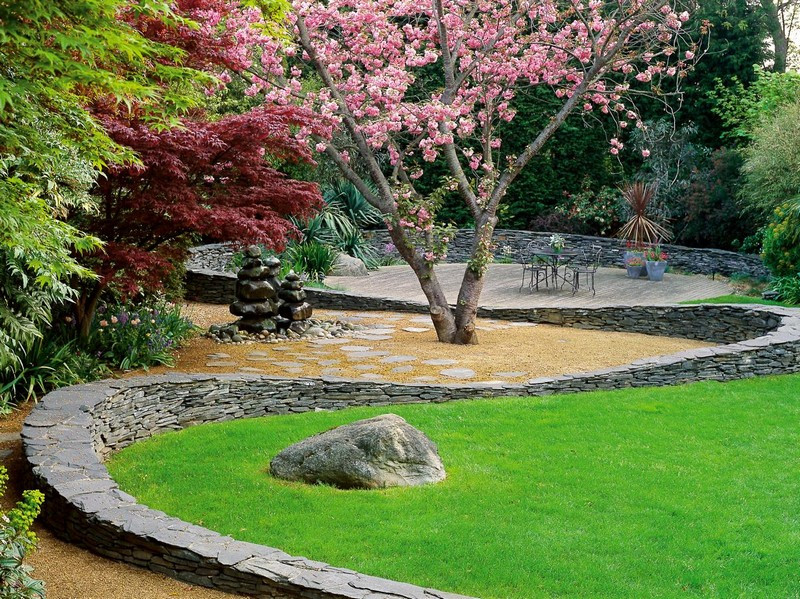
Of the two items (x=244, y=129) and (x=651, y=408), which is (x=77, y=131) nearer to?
(x=244, y=129)

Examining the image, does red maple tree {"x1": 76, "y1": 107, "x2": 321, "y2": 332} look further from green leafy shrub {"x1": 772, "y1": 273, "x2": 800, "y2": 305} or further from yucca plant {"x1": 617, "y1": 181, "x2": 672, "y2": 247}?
yucca plant {"x1": 617, "y1": 181, "x2": 672, "y2": 247}

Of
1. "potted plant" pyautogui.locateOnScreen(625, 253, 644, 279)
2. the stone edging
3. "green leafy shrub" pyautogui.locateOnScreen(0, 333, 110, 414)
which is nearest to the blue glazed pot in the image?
"potted plant" pyautogui.locateOnScreen(625, 253, 644, 279)

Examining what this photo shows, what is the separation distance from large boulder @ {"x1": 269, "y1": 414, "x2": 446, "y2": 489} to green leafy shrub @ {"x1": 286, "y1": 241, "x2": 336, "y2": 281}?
34.9 feet

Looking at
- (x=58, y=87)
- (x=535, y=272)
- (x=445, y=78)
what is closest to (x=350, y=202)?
(x=535, y=272)

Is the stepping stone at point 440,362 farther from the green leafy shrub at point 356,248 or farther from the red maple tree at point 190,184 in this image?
the green leafy shrub at point 356,248

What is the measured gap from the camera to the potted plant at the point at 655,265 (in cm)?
1747

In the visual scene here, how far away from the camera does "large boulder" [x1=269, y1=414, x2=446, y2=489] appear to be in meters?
5.65

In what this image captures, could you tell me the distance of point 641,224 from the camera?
18.7 metres

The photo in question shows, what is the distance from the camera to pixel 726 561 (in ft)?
15.3

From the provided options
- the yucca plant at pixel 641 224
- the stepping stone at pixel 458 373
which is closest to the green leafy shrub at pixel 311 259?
the yucca plant at pixel 641 224

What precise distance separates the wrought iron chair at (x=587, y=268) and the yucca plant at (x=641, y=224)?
745 millimetres

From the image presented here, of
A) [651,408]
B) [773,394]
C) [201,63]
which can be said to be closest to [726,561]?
[651,408]

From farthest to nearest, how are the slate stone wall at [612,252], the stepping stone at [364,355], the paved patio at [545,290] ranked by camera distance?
the slate stone wall at [612,252] < the paved patio at [545,290] < the stepping stone at [364,355]

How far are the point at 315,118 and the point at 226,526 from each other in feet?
21.5
